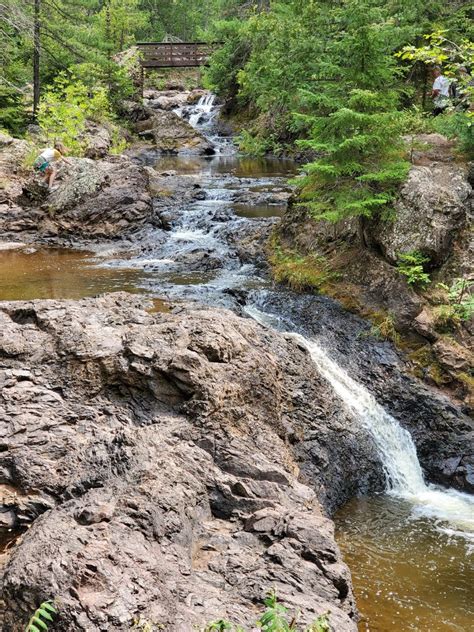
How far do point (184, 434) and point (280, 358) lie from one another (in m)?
2.80

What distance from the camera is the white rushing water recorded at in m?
7.34

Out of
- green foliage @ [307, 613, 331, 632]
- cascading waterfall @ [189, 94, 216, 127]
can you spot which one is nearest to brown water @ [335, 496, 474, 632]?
green foliage @ [307, 613, 331, 632]

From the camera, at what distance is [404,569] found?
612 cm

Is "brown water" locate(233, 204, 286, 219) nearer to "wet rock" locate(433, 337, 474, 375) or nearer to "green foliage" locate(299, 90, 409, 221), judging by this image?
"green foliage" locate(299, 90, 409, 221)

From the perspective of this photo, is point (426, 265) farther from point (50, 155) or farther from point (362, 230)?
point (50, 155)

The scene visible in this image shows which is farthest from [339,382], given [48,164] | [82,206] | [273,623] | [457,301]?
[48,164]

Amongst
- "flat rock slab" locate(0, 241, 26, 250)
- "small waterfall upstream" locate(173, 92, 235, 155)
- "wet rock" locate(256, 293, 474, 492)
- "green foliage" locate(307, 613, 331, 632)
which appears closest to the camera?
"green foliage" locate(307, 613, 331, 632)

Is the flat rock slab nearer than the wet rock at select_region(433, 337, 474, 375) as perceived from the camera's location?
No

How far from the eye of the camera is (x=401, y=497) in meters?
7.84

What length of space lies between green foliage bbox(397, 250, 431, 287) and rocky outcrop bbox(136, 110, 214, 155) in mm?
21122

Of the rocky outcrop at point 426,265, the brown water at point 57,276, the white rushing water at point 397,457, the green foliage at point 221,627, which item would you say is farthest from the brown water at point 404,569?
the brown water at point 57,276

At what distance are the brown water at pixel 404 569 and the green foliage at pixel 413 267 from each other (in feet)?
13.4

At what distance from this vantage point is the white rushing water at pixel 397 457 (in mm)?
7340

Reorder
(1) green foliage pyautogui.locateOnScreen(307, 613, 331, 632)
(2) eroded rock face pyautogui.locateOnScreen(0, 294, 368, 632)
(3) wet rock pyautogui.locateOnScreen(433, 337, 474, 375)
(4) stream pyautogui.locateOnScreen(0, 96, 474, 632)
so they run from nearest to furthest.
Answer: (1) green foliage pyautogui.locateOnScreen(307, 613, 331, 632) → (2) eroded rock face pyautogui.locateOnScreen(0, 294, 368, 632) → (4) stream pyautogui.locateOnScreen(0, 96, 474, 632) → (3) wet rock pyautogui.locateOnScreen(433, 337, 474, 375)
